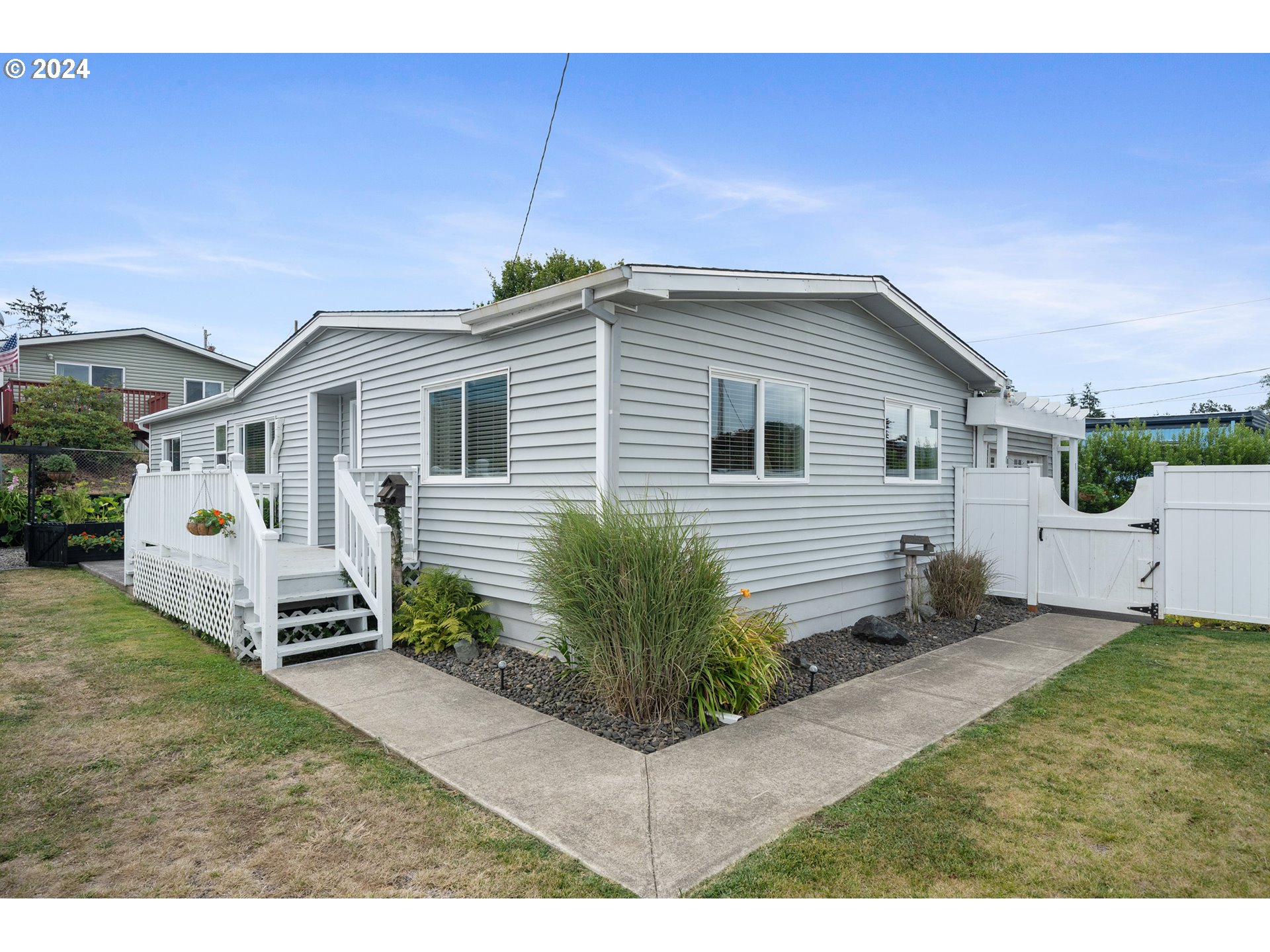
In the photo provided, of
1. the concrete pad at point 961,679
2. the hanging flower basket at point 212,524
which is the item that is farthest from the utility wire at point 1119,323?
the hanging flower basket at point 212,524

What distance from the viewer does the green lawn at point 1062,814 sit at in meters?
2.71

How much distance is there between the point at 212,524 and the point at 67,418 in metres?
16.9

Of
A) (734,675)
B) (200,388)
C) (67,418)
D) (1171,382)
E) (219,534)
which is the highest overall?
(1171,382)

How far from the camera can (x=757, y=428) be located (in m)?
7.03

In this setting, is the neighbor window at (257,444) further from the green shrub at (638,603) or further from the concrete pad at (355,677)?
the green shrub at (638,603)

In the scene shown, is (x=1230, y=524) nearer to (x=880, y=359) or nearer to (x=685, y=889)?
(x=880, y=359)

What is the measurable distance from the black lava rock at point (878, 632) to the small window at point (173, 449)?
14573mm

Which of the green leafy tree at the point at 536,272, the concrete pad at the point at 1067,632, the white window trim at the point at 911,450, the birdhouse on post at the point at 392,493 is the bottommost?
the concrete pad at the point at 1067,632

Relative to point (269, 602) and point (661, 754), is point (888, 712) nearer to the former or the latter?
point (661, 754)

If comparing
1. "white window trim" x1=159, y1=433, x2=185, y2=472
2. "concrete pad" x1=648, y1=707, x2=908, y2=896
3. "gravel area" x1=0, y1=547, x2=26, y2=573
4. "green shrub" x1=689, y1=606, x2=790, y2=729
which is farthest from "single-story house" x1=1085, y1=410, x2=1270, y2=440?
"gravel area" x1=0, y1=547, x2=26, y2=573

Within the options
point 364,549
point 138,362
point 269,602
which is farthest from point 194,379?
point 269,602

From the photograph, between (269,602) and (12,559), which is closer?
(269,602)

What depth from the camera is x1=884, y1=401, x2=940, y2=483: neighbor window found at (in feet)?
29.6

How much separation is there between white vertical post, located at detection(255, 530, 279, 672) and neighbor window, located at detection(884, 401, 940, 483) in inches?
279
